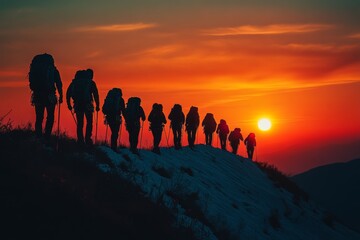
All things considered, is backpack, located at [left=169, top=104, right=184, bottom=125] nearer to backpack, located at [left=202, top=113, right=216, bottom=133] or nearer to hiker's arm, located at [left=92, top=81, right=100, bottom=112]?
backpack, located at [left=202, top=113, right=216, bottom=133]

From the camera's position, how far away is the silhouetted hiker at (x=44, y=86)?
16609mm

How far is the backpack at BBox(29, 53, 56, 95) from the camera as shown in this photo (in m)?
16.6

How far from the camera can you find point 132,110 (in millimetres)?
21844

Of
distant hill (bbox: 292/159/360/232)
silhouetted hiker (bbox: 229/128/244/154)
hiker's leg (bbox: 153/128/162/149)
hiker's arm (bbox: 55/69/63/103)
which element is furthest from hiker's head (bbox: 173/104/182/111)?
distant hill (bbox: 292/159/360/232)

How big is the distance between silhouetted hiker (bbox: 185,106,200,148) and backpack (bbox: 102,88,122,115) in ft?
39.8

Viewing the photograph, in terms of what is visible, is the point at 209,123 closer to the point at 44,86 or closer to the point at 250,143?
the point at 250,143

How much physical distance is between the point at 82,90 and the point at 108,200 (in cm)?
Answer: 774

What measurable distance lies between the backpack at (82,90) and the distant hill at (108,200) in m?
1.42

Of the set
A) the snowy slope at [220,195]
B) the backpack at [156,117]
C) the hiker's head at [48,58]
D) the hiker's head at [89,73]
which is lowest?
the snowy slope at [220,195]

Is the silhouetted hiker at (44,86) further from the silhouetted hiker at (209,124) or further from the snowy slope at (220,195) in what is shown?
the silhouetted hiker at (209,124)

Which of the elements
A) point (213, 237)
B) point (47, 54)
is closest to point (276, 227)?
point (213, 237)

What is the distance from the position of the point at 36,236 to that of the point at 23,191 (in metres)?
1.22

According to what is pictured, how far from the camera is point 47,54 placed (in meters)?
16.8

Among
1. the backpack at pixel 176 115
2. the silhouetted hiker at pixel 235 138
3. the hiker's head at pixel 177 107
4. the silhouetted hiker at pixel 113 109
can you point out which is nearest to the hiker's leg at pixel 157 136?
the silhouetted hiker at pixel 113 109
